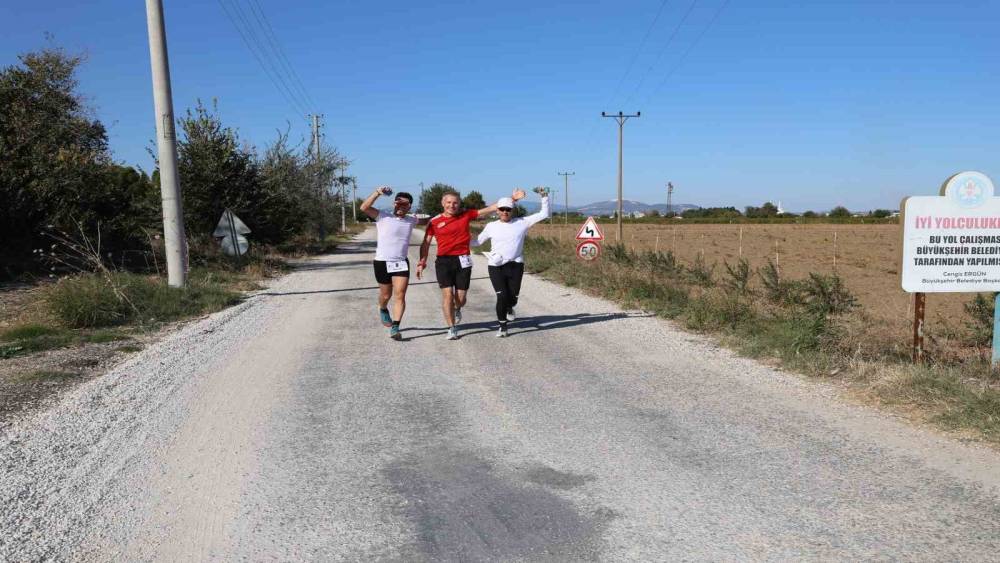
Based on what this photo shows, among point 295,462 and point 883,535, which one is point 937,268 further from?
point 295,462

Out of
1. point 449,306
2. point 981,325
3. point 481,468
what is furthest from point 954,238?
point 449,306

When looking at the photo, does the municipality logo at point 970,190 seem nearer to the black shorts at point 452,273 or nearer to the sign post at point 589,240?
the black shorts at point 452,273

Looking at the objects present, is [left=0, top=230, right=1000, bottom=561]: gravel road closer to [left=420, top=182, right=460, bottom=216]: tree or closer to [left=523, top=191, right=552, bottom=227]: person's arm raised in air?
[left=523, top=191, right=552, bottom=227]: person's arm raised in air

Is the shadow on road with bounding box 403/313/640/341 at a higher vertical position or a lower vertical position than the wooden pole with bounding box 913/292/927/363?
lower

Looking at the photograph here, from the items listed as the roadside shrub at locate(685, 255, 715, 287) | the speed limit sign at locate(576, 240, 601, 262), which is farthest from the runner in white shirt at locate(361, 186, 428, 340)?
the speed limit sign at locate(576, 240, 601, 262)

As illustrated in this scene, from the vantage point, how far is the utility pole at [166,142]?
41.7 ft

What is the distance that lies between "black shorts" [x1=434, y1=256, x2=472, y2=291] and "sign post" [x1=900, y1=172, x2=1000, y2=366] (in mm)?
4776

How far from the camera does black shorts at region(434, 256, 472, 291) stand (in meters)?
8.67

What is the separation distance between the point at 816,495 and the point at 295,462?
10.1ft

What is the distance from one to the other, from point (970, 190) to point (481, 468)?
5.43m

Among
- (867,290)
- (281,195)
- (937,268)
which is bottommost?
(867,290)

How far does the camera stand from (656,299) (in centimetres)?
1147

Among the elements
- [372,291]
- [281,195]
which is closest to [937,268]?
[372,291]

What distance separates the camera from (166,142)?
42.0 feet
